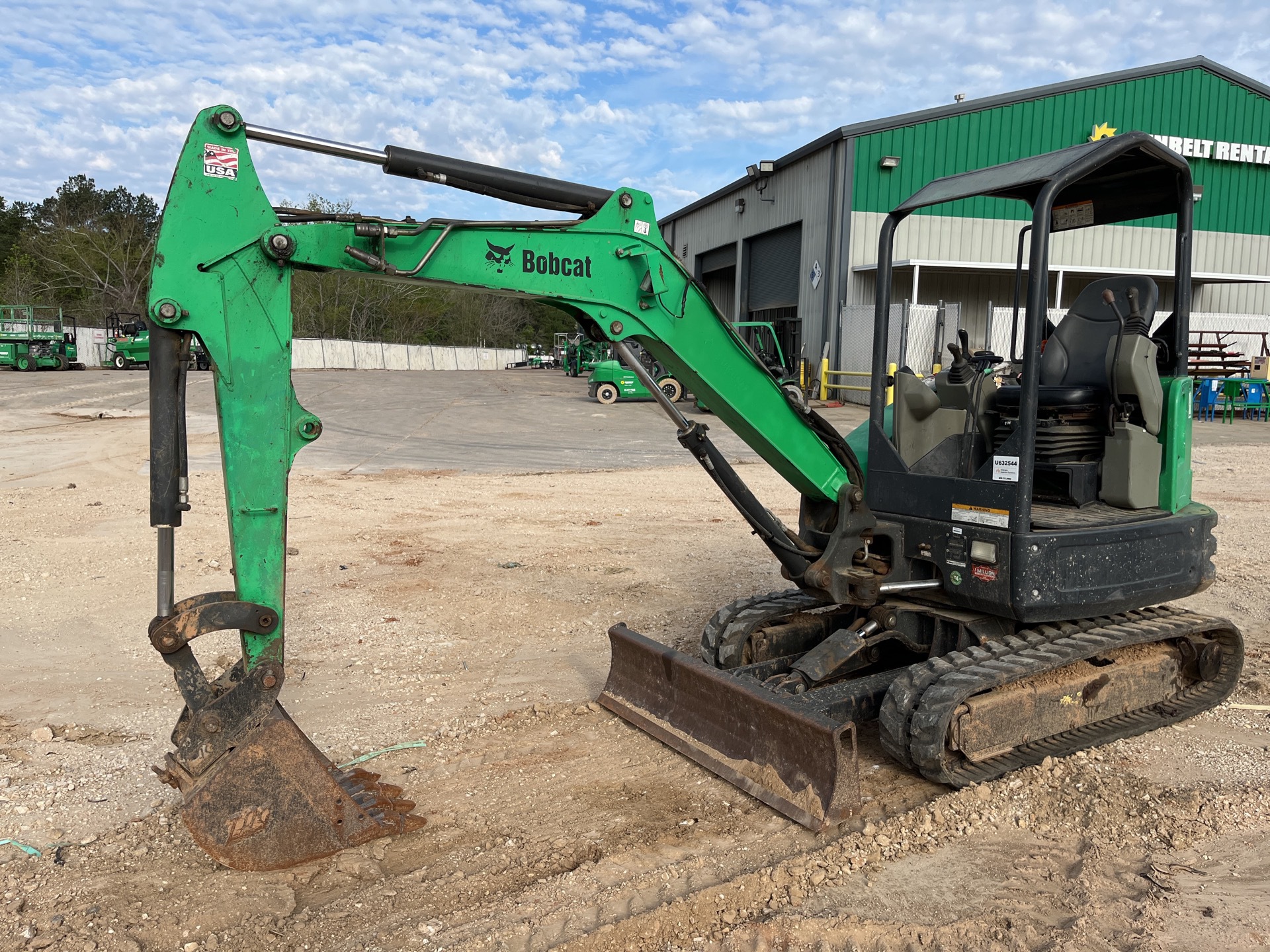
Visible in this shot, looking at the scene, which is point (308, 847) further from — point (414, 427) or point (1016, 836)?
point (414, 427)

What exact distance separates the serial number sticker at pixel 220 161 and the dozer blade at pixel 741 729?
2939 mm

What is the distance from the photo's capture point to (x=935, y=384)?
17.3 feet

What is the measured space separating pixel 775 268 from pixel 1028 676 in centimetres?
2658

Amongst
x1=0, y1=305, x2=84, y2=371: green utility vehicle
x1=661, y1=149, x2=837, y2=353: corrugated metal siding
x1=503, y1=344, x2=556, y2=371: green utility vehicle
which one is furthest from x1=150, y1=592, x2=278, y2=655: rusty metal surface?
x1=503, y1=344, x2=556, y2=371: green utility vehicle

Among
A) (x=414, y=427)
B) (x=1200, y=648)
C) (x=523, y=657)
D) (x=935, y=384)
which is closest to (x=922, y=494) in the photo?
(x=935, y=384)

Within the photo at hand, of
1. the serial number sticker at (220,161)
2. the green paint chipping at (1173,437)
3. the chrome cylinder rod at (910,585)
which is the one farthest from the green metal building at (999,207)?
the serial number sticker at (220,161)

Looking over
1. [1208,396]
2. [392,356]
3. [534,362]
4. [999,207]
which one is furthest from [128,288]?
[1208,396]

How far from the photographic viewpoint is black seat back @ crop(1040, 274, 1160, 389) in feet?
16.6

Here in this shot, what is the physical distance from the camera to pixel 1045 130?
2469 cm

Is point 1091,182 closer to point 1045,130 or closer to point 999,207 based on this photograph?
point 999,207

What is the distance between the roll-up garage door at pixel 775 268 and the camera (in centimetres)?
2825

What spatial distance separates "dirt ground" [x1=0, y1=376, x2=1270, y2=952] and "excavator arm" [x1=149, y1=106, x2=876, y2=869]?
0.33 m

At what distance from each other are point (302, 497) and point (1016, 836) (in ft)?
30.9

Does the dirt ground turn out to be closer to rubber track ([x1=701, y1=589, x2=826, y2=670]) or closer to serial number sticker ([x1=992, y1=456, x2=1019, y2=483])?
rubber track ([x1=701, y1=589, x2=826, y2=670])
